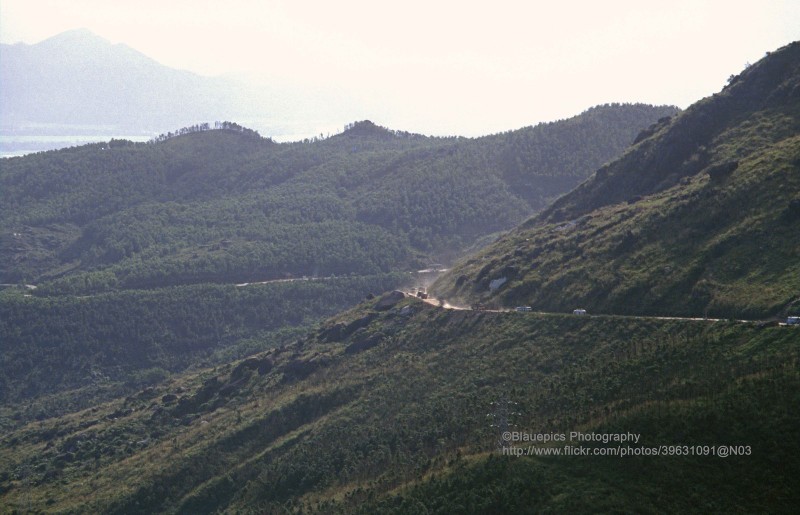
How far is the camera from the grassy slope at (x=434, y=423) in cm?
5897

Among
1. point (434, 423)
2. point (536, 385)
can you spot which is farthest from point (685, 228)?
point (434, 423)

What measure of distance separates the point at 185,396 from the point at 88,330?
52.7 meters

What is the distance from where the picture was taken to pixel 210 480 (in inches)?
3413

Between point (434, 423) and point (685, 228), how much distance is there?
36041 mm

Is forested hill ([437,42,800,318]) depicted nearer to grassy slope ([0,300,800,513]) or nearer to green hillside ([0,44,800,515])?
green hillside ([0,44,800,515])

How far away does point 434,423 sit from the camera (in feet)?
263

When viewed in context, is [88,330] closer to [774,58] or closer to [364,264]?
[364,264]

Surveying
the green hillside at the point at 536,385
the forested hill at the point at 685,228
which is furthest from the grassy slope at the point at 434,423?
the forested hill at the point at 685,228

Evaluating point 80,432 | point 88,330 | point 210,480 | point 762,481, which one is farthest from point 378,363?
point 88,330

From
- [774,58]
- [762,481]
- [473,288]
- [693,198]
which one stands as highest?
[774,58]

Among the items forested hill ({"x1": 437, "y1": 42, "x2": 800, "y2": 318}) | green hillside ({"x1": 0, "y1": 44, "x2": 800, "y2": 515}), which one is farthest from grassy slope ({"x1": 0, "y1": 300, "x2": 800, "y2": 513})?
forested hill ({"x1": 437, "y1": 42, "x2": 800, "y2": 318})

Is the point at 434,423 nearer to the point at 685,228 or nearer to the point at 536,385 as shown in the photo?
the point at 536,385

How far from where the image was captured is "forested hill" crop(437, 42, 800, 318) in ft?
268

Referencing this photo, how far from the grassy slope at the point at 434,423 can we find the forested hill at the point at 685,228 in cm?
506
